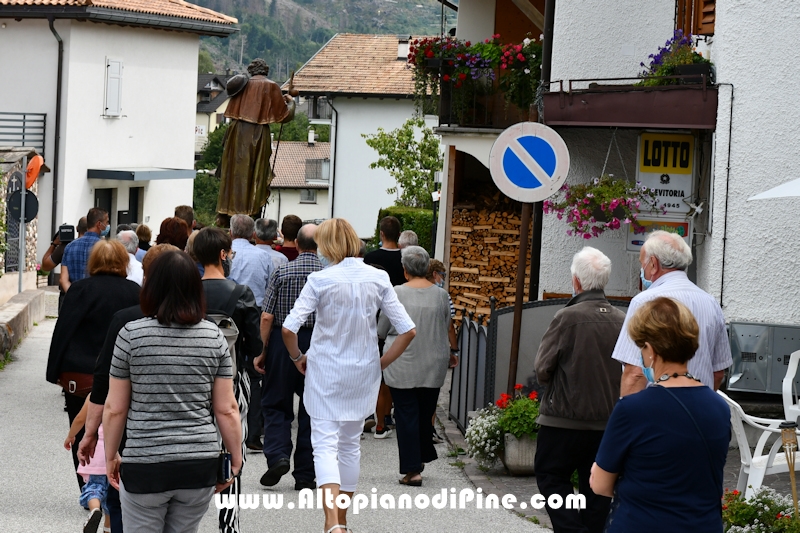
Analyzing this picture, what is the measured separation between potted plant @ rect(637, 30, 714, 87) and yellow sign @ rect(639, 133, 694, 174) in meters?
0.59

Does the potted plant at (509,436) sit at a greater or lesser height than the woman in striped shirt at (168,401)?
lesser

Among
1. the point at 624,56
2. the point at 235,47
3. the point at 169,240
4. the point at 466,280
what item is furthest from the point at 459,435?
the point at 235,47

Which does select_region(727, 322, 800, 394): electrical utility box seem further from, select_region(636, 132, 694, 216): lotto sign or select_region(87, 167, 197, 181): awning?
select_region(87, 167, 197, 181): awning

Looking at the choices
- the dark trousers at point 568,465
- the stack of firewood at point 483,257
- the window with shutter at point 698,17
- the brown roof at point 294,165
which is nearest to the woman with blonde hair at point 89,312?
the dark trousers at point 568,465

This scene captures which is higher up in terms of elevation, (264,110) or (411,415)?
(264,110)

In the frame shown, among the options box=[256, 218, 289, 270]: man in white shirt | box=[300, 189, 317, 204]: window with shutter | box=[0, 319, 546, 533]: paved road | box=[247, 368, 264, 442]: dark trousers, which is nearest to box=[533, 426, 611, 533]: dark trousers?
box=[0, 319, 546, 533]: paved road

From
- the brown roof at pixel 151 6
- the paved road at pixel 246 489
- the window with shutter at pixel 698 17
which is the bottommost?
the paved road at pixel 246 489

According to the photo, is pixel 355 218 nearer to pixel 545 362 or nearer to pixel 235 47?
pixel 545 362

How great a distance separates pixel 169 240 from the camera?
9.34 meters

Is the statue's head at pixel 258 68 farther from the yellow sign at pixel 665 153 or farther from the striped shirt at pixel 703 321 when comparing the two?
the striped shirt at pixel 703 321

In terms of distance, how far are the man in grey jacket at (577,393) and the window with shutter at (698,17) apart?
17.0 ft

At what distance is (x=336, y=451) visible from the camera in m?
6.71

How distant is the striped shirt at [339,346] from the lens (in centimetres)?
670

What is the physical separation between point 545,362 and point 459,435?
4505mm
